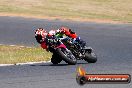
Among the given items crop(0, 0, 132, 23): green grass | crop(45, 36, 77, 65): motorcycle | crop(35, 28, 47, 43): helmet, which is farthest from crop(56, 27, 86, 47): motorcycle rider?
crop(0, 0, 132, 23): green grass

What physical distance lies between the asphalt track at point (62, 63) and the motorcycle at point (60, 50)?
23 centimetres

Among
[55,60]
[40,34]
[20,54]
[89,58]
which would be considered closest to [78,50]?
[89,58]

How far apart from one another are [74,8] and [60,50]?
75.2 ft

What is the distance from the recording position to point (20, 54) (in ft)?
68.4

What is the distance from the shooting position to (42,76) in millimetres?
15086

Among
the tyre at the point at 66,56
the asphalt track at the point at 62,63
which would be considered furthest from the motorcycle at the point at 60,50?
the asphalt track at the point at 62,63

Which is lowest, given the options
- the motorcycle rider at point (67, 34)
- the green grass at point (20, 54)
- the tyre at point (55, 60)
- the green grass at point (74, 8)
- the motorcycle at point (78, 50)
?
the green grass at point (74, 8)

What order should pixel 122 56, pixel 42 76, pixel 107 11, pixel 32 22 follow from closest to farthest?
1. pixel 42 76
2. pixel 122 56
3. pixel 32 22
4. pixel 107 11

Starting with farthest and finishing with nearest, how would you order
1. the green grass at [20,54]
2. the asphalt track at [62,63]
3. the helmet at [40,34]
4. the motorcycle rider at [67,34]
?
the green grass at [20,54] < the motorcycle rider at [67,34] < the helmet at [40,34] < the asphalt track at [62,63]

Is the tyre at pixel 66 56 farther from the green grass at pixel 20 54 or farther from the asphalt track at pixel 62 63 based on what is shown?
the green grass at pixel 20 54

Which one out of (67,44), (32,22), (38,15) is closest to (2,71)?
(67,44)

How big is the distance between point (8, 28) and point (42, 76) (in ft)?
50.7

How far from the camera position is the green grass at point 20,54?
753 inches

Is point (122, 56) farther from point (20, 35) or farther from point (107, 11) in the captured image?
point (107, 11)
